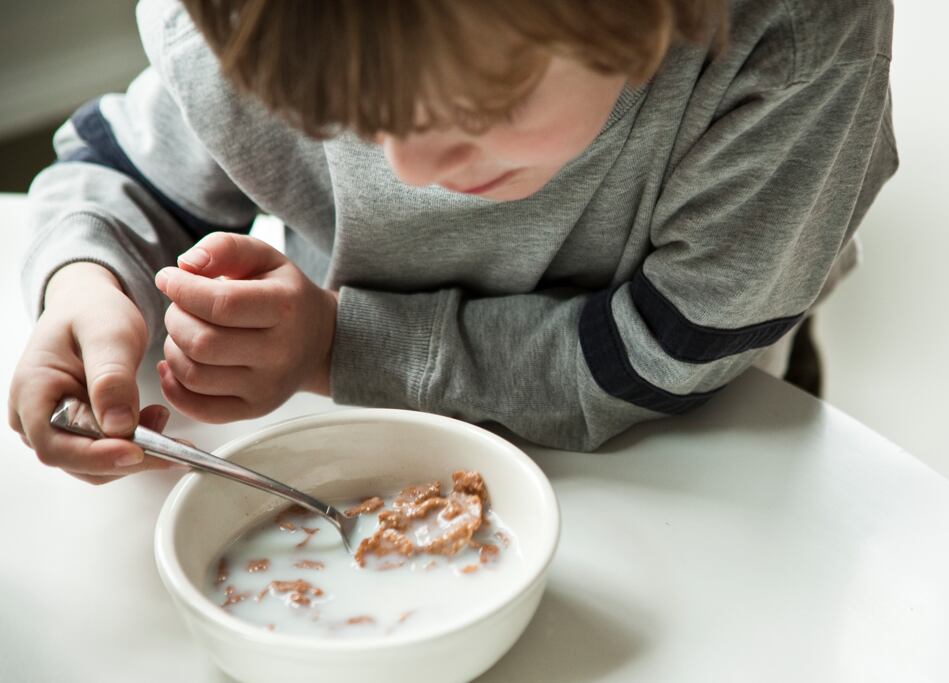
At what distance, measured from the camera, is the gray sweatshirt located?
58 centimetres

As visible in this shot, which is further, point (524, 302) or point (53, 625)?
point (524, 302)

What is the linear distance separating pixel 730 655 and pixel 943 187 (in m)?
0.76

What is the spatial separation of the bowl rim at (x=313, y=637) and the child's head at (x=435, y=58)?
6.5 inches

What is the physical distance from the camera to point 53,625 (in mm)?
502

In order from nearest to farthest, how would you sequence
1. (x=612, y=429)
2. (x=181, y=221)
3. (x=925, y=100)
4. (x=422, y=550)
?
(x=422, y=550) < (x=612, y=429) < (x=181, y=221) < (x=925, y=100)

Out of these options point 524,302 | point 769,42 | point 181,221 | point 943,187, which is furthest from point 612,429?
point 943,187

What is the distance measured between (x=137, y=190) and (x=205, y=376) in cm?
26

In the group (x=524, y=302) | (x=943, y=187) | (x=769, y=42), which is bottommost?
(x=943, y=187)

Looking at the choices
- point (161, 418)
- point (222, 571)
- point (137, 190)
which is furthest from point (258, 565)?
point (137, 190)

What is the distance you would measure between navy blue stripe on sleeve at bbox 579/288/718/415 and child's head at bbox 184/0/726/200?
0.72 ft

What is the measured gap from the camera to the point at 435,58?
381 millimetres

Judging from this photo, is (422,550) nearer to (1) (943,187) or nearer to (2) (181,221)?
(2) (181,221)

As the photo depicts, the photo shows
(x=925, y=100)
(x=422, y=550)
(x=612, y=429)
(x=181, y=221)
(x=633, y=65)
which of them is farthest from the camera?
(x=925, y=100)

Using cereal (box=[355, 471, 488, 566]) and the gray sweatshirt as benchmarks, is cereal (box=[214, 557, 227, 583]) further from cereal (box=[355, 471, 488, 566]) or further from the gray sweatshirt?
the gray sweatshirt
